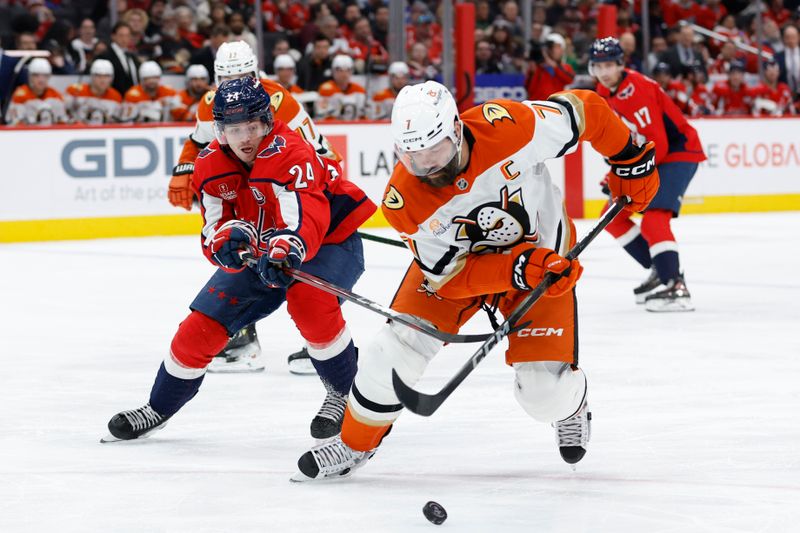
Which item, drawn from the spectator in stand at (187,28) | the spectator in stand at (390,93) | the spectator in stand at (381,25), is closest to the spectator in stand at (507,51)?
the spectator in stand at (381,25)

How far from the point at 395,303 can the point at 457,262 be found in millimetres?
227

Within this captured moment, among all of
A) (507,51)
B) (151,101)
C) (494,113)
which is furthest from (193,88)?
(494,113)

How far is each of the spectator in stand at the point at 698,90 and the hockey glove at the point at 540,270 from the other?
933 centimetres

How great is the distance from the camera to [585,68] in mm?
12000

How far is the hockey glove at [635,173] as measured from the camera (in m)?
3.28

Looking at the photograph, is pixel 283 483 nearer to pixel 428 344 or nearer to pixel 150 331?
pixel 428 344

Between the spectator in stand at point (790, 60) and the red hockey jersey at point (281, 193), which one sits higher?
the red hockey jersey at point (281, 193)

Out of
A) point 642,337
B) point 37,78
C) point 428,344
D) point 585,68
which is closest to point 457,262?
point 428,344

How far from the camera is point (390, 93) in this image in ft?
35.1

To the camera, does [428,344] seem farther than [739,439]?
No

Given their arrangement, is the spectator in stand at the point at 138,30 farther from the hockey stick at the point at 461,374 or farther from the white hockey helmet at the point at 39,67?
the hockey stick at the point at 461,374

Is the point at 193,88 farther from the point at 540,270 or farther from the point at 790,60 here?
the point at 540,270

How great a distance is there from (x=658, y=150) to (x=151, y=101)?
184 inches

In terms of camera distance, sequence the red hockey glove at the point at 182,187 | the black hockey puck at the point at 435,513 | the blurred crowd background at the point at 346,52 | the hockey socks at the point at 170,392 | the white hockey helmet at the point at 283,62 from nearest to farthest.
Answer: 1. the black hockey puck at the point at 435,513
2. the hockey socks at the point at 170,392
3. the red hockey glove at the point at 182,187
4. the blurred crowd background at the point at 346,52
5. the white hockey helmet at the point at 283,62
